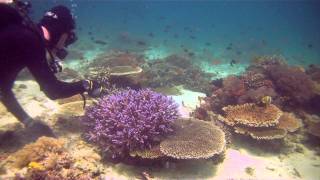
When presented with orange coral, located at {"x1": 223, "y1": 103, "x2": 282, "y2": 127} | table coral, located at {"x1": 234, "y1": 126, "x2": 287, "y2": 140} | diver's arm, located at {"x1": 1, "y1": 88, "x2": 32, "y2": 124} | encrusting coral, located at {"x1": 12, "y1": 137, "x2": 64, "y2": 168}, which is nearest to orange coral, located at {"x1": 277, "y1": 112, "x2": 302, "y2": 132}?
table coral, located at {"x1": 234, "y1": 126, "x2": 287, "y2": 140}

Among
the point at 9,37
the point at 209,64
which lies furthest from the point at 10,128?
the point at 209,64

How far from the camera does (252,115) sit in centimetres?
801

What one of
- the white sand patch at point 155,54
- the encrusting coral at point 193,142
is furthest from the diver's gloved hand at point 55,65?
the white sand patch at point 155,54

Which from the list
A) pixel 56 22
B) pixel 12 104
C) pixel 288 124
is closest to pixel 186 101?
pixel 288 124

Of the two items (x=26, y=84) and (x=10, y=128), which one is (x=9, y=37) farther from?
(x=26, y=84)

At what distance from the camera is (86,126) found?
7211 millimetres

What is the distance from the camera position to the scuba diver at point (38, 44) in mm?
4875

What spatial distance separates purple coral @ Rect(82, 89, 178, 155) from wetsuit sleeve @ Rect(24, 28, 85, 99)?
0.86 metres

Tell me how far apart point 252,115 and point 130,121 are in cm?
365

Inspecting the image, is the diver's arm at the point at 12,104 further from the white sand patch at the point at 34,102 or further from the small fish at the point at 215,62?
the small fish at the point at 215,62

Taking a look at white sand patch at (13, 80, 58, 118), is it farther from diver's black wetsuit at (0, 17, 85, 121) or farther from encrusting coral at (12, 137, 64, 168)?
encrusting coral at (12, 137, 64, 168)

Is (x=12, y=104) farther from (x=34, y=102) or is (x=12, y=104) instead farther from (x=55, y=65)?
(x=34, y=102)

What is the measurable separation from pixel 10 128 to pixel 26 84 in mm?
5256

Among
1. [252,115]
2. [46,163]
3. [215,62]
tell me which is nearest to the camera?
[46,163]
